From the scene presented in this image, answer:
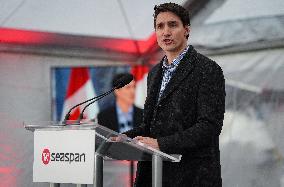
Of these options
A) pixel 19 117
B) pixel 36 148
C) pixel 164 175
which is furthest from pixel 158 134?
pixel 19 117

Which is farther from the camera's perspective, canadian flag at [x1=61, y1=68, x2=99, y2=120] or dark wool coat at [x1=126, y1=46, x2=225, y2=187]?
canadian flag at [x1=61, y1=68, x2=99, y2=120]

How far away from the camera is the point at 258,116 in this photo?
4.59m

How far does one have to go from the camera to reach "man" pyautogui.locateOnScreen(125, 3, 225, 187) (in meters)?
Answer: 1.93

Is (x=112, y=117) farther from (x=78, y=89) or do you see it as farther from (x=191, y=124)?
(x=191, y=124)

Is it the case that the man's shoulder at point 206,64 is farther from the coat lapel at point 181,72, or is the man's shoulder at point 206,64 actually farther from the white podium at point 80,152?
the white podium at point 80,152

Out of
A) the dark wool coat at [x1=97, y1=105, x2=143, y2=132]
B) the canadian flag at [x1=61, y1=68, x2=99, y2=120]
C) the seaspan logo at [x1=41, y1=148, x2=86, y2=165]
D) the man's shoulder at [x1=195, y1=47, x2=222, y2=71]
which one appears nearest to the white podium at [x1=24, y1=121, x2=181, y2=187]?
the seaspan logo at [x1=41, y1=148, x2=86, y2=165]

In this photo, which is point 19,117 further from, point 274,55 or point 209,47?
point 274,55

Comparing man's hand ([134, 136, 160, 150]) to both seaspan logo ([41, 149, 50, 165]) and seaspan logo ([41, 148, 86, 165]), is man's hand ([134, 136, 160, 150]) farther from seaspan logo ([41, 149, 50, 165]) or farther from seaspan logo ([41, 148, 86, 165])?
seaspan logo ([41, 149, 50, 165])

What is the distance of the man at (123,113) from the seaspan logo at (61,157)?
3166 mm

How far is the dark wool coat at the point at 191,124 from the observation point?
1.93 meters

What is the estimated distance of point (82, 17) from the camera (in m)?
5.59

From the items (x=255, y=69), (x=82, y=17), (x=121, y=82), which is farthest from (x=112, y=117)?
(x=121, y=82)

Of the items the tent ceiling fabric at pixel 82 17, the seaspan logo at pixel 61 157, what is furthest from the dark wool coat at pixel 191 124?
the tent ceiling fabric at pixel 82 17

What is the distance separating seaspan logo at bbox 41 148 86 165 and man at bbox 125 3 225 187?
233 mm
